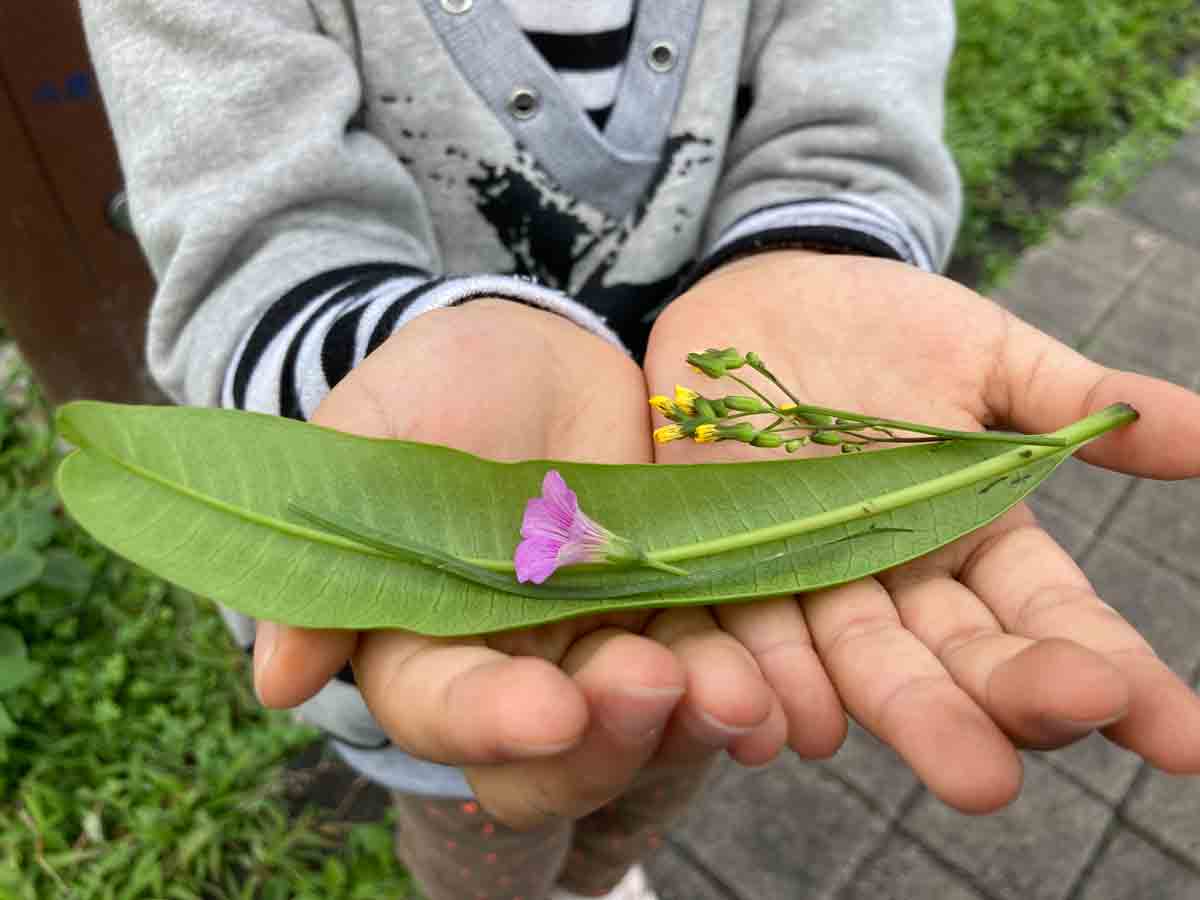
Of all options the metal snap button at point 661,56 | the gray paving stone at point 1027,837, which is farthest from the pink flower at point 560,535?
the gray paving stone at point 1027,837

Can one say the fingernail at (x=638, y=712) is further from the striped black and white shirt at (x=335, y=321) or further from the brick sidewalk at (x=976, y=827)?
the brick sidewalk at (x=976, y=827)

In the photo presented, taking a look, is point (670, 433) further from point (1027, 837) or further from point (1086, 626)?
point (1027, 837)

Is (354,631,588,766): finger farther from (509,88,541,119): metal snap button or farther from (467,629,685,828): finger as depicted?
(509,88,541,119): metal snap button

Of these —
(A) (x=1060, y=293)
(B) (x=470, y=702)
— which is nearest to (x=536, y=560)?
(B) (x=470, y=702)

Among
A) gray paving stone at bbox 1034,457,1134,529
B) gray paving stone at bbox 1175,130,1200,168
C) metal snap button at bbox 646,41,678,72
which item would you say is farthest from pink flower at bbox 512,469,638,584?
gray paving stone at bbox 1175,130,1200,168

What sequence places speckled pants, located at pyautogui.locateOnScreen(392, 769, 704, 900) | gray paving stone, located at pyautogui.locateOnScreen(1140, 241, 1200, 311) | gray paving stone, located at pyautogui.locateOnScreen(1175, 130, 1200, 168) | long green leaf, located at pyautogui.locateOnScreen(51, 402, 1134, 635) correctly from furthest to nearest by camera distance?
1. gray paving stone, located at pyautogui.locateOnScreen(1175, 130, 1200, 168)
2. gray paving stone, located at pyautogui.locateOnScreen(1140, 241, 1200, 311)
3. speckled pants, located at pyautogui.locateOnScreen(392, 769, 704, 900)
4. long green leaf, located at pyautogui.locateOnScreen(51, 402, 1134, 635)

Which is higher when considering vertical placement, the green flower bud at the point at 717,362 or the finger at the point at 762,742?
the green flower bud at the point at 717,362

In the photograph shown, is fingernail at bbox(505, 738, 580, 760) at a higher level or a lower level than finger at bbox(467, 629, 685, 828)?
higher
